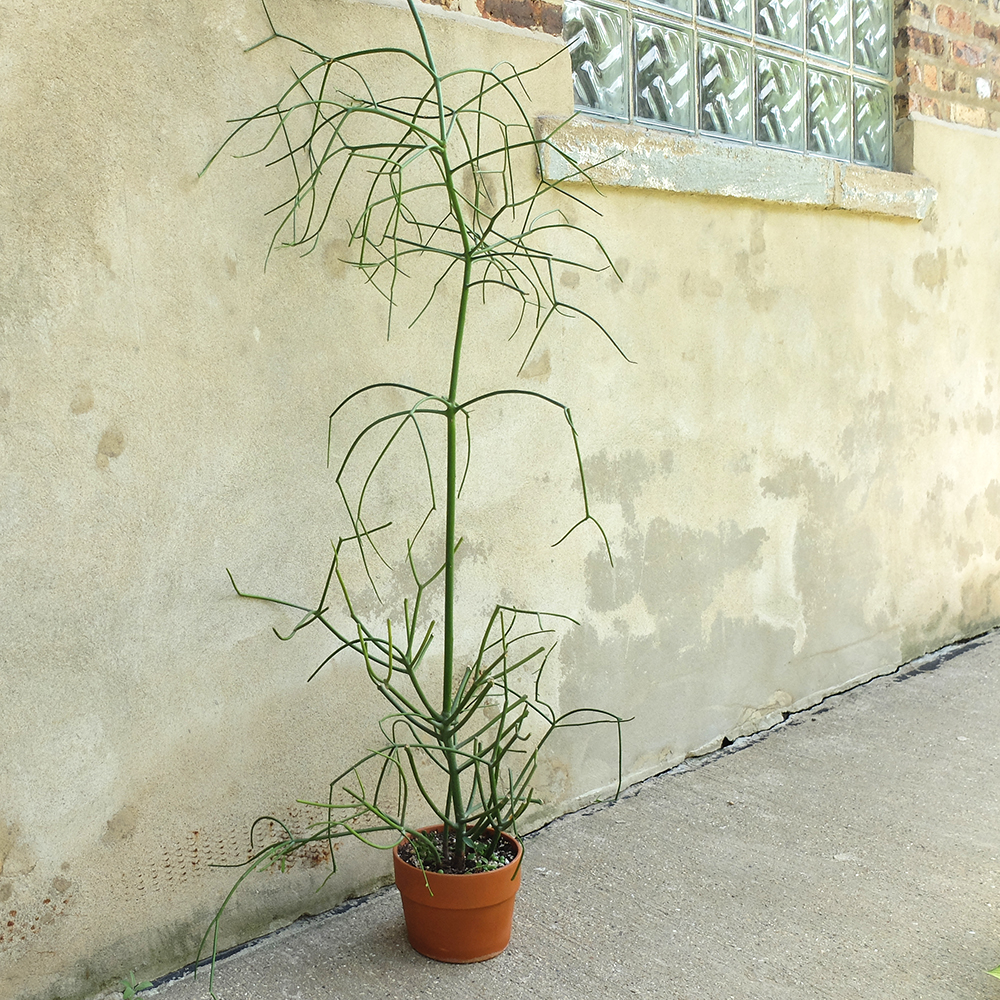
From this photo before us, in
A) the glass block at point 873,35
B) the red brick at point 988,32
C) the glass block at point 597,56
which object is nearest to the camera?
the glass block at point 597,56

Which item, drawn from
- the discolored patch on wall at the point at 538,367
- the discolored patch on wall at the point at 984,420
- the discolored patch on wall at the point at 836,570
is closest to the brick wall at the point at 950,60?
the discolored patch on wall at the point at 984,420

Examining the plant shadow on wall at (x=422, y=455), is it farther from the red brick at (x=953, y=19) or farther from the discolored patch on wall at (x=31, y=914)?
the red brick at (x=953, y=19)

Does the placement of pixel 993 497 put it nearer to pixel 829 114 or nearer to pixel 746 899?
pixel 829 114

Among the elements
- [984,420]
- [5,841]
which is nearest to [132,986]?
[5,841]

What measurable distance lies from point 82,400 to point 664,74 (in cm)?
179

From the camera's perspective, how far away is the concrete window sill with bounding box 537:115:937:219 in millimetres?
2355

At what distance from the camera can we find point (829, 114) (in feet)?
10.5

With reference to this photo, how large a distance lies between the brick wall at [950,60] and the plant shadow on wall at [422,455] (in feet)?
5.44

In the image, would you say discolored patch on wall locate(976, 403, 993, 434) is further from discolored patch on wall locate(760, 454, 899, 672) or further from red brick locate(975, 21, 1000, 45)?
red brick locate(975, 21, 1000, 45)

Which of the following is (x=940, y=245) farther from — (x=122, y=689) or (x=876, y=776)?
(x=122, y=689)

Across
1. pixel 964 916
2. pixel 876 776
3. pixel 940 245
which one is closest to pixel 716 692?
pixel 876 776

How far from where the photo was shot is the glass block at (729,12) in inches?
111

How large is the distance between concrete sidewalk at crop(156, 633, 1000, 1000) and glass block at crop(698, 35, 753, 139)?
5.76ft

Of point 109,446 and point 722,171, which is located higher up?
point 722,171
